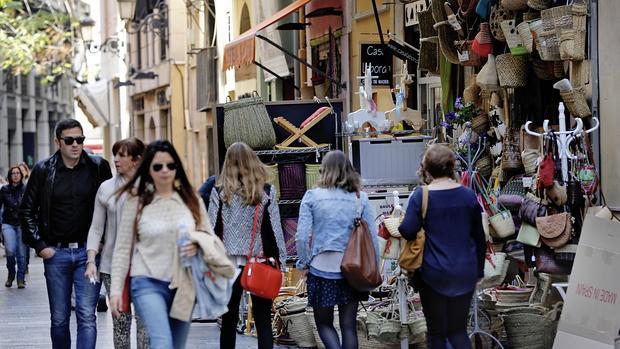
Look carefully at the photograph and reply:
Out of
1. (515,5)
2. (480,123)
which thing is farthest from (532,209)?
(480,123)

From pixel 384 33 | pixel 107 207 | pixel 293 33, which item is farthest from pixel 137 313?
pixel 293 33

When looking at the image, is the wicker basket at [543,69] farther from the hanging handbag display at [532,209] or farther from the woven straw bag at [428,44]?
the woven straw bag at [428,44]

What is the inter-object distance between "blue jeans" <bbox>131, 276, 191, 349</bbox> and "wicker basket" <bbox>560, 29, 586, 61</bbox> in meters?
4.91

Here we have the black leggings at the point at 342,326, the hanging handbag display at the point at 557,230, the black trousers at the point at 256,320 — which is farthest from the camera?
the hanging handbag display at the point at 557,230

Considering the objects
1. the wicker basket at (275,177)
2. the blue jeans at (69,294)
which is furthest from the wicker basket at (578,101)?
the blue jeans at (69,294)

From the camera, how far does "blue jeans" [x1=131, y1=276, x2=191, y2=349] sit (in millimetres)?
8180

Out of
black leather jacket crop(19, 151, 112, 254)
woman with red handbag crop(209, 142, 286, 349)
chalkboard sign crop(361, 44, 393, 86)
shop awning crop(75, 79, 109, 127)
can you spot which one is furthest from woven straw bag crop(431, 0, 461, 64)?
shop awning crop(75, 79, 109, 127)

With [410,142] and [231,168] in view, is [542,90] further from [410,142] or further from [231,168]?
[231,168]

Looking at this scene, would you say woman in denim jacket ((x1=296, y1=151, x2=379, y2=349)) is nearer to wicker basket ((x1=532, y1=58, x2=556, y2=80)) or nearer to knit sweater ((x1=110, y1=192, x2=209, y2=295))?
knit sweater ((x1=110, y1=192, x2=209, y2=295))

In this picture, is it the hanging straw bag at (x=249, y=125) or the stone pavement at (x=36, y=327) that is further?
the hanging straw bag at (x=249, y=125)

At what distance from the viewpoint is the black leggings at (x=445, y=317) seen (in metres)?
9.31

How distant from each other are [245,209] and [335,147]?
4.03 meters

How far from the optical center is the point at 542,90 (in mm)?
13445

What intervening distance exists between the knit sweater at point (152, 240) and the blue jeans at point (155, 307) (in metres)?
0.05
